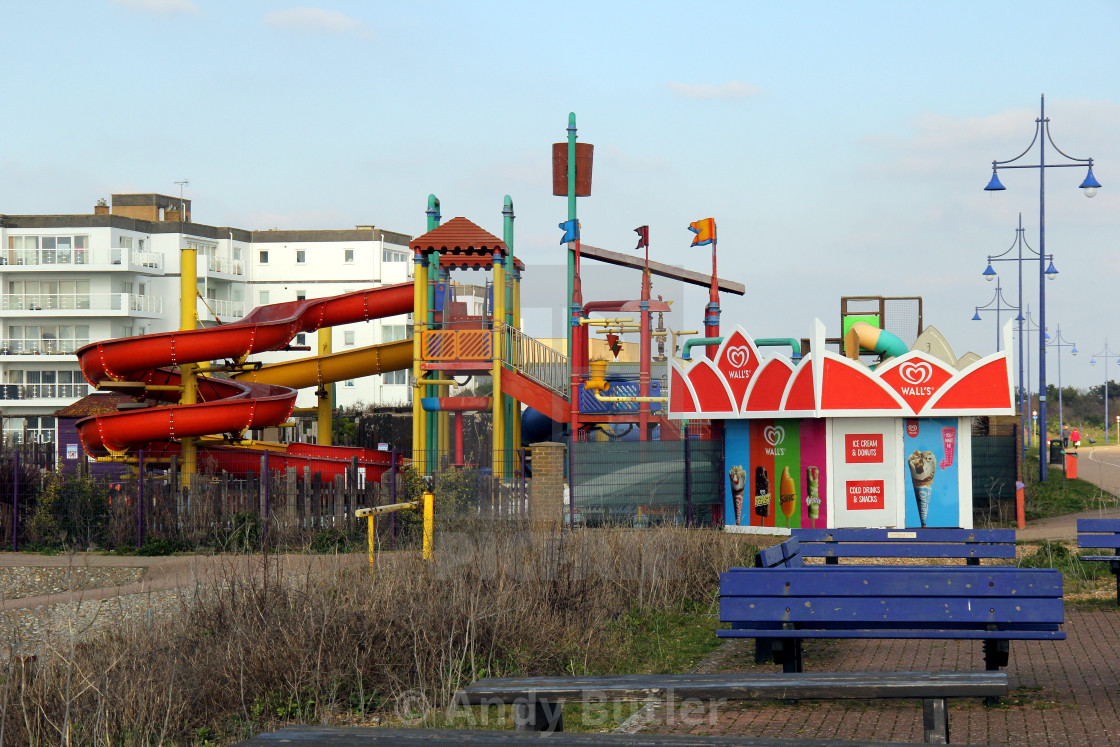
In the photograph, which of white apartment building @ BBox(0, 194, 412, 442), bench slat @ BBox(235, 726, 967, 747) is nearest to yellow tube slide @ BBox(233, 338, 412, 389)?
bench slat @ BBox(235, 726, 967, 747)

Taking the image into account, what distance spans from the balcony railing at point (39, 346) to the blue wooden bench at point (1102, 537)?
69141 mm

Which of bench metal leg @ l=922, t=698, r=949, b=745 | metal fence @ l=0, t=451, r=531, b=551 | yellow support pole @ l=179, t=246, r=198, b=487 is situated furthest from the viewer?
yellow support pole @ l=179, t=246, r=198, b=487

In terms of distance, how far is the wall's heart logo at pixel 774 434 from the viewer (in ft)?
71.3

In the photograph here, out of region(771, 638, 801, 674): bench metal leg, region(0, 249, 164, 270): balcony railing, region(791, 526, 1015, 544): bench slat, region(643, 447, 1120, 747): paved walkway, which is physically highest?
region(0, 249, 164, 270): balcony railing

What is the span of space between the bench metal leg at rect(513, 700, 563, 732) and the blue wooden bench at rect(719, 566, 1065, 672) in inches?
94.0

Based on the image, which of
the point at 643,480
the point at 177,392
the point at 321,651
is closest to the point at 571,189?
the point at 643,480

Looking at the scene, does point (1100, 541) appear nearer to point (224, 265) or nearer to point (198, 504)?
point (198, 504)

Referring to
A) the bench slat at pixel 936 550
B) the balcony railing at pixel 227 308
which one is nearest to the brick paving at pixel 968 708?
the bench slat at pixel 936 550

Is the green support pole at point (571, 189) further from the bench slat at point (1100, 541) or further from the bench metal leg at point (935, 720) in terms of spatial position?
the bench metal leg at point (935, 720)

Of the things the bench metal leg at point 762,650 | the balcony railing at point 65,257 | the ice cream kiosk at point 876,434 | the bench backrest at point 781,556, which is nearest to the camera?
the bench metal leg at point 762,650

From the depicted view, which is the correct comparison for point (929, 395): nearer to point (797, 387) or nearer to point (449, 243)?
point (797, 387)

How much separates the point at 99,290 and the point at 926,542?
2800 inches

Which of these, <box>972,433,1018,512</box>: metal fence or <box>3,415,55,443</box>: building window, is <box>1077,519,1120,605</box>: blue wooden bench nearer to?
<box>972,433,1018,512</box>: metal fence

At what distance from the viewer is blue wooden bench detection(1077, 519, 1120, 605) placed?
1157 centimetres
